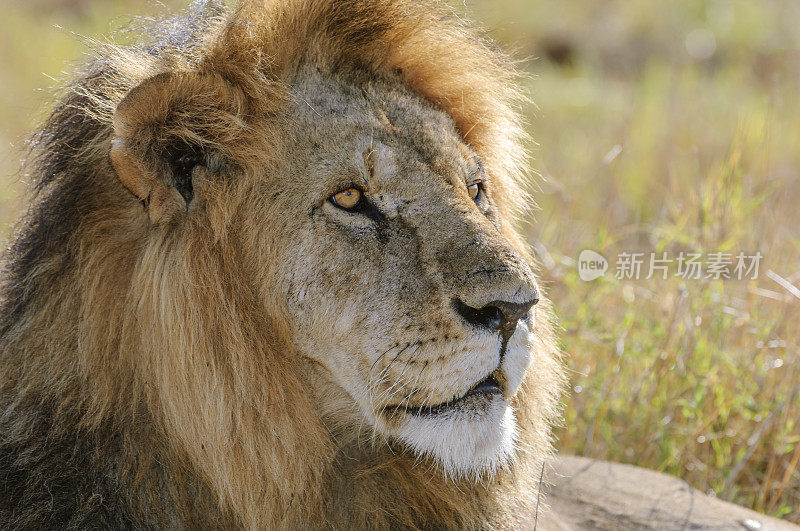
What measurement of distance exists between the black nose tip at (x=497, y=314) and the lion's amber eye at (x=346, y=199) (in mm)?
439

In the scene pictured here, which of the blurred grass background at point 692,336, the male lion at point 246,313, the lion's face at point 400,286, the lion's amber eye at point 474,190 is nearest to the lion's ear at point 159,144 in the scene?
the male lion at point 246,313

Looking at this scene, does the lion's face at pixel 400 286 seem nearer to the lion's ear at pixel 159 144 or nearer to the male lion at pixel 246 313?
the male lion at pixel 246 313

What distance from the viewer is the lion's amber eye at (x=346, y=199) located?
2.63 metres

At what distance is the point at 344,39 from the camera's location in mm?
2857

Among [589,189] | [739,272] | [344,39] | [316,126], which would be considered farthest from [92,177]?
[589,189]

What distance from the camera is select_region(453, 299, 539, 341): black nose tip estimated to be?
2.39m

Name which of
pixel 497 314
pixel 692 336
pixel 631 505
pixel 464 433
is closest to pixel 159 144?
pixel 497 314

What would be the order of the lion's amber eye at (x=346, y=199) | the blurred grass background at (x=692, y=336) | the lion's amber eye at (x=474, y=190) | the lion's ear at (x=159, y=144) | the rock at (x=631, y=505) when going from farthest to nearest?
the blurred grass background at (x=692, y=336), the rock at (x=631, y=505), the lion's amber eye at (x=474, y=190), the lion's amber eye at (x=346, y=199), the lion's ear at (x=159, y=144)

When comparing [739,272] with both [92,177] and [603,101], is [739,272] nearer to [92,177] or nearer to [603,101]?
[92,177]

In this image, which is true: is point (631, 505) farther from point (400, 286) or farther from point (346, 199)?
point (346, 199)

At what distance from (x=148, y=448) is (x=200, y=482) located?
6.9 inches

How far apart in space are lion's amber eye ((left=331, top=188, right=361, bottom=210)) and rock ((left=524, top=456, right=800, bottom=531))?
1.42m

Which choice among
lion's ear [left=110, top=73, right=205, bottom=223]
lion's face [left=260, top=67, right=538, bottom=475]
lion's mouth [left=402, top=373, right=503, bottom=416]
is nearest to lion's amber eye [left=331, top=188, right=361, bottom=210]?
lion's face [left=260, top=67, right=538, bottom=475]

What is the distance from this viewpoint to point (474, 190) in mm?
2941
